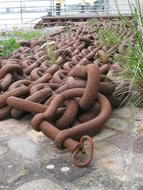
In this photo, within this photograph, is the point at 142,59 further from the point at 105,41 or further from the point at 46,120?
the point at 105,41

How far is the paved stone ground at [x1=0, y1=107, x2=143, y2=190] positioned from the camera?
5.91 ft

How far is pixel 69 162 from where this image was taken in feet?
6.57

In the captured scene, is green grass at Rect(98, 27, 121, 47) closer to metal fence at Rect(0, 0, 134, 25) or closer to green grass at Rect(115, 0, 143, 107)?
green grass at Rect(115, 0, 143, 107)

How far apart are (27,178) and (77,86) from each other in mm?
745

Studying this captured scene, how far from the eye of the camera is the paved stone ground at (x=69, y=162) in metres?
1.80

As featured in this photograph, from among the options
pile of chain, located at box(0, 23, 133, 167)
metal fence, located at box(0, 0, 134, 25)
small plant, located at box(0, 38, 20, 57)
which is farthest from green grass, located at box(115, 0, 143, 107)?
metal fence, located at box(0, 0, 134, 25)

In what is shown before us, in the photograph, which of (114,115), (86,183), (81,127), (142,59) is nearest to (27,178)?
(86,183)

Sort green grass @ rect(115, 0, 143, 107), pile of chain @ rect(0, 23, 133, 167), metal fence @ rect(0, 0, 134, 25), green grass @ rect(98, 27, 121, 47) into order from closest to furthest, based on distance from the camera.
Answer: pile of chain @ rect(0, 23, 133, 167) → green grass @ rect(115, 0, 143, 107) → green grass @ rect(98, 27, 121, 47) → metal fence @ rect(0, 0, 134, 25)

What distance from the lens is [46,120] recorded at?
86.5 inches

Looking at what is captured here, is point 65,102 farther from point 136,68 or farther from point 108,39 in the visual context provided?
point 108,39

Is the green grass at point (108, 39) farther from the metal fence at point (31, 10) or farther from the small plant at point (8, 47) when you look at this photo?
the metal fence at point (31, 10)

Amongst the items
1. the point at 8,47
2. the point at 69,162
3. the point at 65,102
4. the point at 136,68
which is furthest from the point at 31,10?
the point at 69,162

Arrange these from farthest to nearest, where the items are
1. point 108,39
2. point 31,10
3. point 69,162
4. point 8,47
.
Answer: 1. point 31,10
2. point 8,47
3. point 108,39
4. point 69,162

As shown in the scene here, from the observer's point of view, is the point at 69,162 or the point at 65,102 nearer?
the point at 69,162
